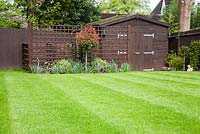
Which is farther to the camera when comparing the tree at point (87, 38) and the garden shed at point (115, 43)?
the garden shed at point (115, 43)

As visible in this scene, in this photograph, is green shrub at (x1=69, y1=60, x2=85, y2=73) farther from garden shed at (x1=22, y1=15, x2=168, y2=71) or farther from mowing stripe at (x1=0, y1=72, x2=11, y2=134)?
mowing stripe at (x1=0, y1=72, x2=11, y2=134)

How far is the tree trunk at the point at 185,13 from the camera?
20406 mm

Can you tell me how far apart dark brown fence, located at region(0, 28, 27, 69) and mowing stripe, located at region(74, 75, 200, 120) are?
7541 mm

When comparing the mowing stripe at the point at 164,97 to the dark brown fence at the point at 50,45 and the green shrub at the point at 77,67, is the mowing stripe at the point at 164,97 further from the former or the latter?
the dark brown fence at the point at 50,45

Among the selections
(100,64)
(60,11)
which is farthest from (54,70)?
(60,11)

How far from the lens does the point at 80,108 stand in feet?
20.5

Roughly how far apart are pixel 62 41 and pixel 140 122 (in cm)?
1018

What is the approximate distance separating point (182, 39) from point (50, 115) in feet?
42.5

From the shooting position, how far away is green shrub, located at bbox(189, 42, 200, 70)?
15.7 meters

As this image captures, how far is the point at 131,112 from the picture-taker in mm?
5918

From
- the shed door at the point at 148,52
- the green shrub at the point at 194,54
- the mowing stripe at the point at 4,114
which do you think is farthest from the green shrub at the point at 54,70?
the green shrub at the point at 194,54

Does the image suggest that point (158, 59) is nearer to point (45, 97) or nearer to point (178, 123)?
point (45, 97)

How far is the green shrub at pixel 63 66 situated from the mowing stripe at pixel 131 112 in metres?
5.40

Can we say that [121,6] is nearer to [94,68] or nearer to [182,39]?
[182,39]
